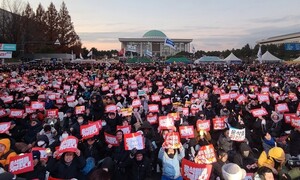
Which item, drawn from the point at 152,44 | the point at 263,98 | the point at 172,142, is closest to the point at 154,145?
the point at 172,142

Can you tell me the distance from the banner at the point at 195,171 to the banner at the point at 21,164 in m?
2.53

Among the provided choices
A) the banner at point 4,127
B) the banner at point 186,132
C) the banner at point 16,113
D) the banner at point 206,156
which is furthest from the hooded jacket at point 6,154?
the banner at point 16,113

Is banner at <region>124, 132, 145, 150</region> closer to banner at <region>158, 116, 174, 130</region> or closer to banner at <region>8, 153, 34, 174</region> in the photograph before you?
banner at <region>8, 153, 34, 174</region>

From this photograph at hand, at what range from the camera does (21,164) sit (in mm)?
5648

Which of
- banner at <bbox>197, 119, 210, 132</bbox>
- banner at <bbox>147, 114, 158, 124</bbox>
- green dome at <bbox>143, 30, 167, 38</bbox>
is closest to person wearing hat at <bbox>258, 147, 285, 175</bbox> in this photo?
banner at <bbox>197, 119, 210, 132</bbox>

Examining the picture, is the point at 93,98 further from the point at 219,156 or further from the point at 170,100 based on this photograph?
the point at 219,156

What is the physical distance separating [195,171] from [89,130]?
2.96 m

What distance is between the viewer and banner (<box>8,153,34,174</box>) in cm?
560

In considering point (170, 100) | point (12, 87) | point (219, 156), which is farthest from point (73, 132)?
point (12, 87)

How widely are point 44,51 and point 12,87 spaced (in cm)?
6564

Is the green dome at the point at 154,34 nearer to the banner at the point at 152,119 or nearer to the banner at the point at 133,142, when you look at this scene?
the banner at the point at 152,119

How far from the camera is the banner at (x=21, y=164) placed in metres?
5.60

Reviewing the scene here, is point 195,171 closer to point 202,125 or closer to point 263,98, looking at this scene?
point 202,125

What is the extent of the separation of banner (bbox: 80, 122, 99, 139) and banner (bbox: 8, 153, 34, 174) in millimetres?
1669
